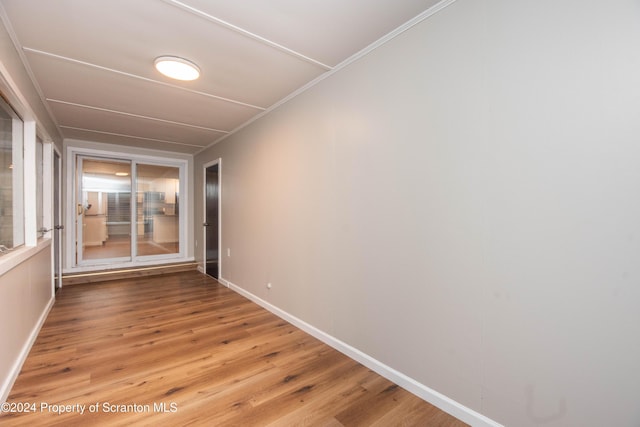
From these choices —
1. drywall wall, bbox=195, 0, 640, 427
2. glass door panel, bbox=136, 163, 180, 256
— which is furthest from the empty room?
glass door panel, bbox=136, 163, 180, 256

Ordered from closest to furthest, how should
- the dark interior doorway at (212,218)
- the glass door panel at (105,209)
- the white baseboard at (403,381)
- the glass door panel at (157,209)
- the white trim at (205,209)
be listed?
the white baseboard at (403,381) < the white trim at (205,209) < the dark interior doorway at (212,218) < the glass door panel at (105,209) < the glass door panel at (157,209)

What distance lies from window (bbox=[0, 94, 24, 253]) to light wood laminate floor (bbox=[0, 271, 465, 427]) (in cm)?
101

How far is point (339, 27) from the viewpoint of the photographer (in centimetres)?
193

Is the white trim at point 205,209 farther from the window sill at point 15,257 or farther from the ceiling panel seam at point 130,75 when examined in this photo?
the window sill at point 15,257

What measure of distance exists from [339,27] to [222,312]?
3.17m

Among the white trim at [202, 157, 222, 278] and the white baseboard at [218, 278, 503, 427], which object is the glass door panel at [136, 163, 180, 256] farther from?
the white baseboard at [218, 278, 503, 427]

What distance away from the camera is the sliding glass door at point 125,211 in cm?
518

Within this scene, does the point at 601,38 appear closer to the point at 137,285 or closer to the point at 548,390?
the point at 548,390

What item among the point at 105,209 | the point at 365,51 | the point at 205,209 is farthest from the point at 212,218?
the point at 365,51

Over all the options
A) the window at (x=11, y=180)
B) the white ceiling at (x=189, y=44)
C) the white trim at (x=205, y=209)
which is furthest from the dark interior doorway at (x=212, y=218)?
the window at (x=11, y=180)

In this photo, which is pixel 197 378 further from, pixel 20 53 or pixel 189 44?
pixel 20 53

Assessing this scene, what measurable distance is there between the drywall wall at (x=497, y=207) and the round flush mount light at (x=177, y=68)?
3.86 feet

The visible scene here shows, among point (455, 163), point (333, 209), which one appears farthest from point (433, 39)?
point (333, 209)

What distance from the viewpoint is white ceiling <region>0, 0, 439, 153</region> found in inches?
69.4
